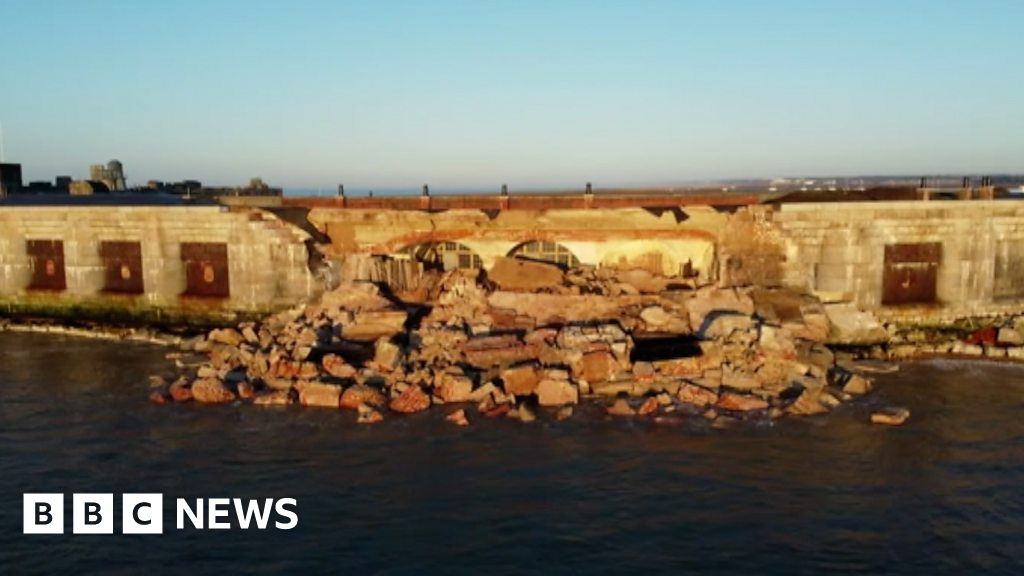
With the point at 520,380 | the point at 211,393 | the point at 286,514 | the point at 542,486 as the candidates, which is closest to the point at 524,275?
the point at 520,380

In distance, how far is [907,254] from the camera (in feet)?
64.3

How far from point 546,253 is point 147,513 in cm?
1266

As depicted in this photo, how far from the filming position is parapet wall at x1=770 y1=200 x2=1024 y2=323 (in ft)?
63.3

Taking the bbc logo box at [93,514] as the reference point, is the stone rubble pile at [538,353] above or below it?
above

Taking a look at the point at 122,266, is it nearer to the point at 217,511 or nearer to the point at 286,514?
the point at 217,511

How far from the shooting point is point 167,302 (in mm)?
22562

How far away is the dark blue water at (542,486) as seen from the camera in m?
9.05

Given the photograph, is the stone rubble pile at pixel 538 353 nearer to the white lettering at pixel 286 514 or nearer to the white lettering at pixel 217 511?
the white lettering at pixel 286 514

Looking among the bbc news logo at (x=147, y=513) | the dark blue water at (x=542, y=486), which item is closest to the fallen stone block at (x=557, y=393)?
the dark blue water at (x=542, y=486)

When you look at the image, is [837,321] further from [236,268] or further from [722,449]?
[236,268]

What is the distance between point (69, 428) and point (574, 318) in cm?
→ 1040

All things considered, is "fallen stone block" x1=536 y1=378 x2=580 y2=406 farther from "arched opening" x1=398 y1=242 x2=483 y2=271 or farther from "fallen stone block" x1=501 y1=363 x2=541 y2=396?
"arched opening" x1=398 y1=242 x2=483 y2=271

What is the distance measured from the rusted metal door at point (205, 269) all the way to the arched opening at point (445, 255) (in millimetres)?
5270

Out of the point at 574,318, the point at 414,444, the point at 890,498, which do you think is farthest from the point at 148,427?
the point at 890,498
